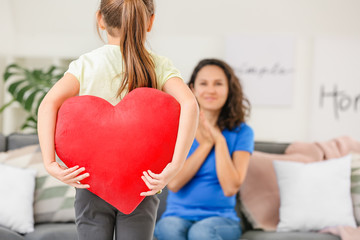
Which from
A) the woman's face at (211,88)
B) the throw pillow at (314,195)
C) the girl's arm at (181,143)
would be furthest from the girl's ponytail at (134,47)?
the throw pillow at (314,195)

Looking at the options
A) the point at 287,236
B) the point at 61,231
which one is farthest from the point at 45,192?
the point at 287,236

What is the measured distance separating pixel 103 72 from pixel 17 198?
1.40 metres

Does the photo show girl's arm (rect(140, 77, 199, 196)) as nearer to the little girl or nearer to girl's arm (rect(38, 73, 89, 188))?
the little girl

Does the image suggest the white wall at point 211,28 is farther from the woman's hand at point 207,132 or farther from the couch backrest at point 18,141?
the woman's hand at point 207,132

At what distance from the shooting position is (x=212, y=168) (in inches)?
94.7

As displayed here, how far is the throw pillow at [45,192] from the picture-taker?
8.36 ft

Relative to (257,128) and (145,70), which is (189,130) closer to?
(145,70)

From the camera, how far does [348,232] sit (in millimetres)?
2430

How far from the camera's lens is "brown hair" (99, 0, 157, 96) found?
1272 millimetres

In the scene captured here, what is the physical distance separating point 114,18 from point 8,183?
1.48m

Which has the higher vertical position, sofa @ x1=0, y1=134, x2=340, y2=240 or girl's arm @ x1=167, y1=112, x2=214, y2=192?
girl's arm @ x1=167, y1=112, x2=214, y2=192

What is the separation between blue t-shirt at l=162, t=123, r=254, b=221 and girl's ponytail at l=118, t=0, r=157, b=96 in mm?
1185

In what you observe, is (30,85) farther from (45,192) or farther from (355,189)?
(355,189)

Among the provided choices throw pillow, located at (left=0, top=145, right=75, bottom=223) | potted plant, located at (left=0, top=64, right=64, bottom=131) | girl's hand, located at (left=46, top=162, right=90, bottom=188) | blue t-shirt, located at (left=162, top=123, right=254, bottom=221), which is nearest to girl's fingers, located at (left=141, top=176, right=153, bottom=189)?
girl's hand, located at (left=46, top=162, right=90, bottom=188)
